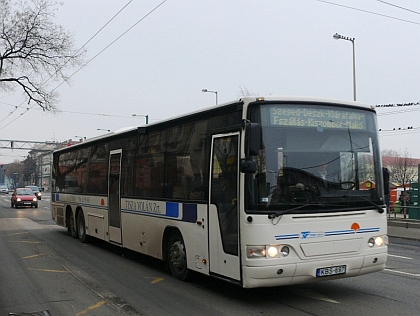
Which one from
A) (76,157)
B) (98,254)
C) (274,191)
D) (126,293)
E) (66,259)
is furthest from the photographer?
(76,157)

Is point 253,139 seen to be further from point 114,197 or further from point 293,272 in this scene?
point 114,197

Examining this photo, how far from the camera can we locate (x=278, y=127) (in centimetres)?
723

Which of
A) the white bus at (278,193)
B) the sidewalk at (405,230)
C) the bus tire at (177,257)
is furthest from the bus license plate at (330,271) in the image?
the sidewalk at (405,230)

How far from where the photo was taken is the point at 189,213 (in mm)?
8727

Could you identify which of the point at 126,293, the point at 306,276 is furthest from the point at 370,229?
the point at 126,293

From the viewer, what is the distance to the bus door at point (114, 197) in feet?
40.6

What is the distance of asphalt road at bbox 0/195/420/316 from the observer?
23.6 feet

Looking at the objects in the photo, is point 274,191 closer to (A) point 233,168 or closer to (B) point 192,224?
(A) point 233,168

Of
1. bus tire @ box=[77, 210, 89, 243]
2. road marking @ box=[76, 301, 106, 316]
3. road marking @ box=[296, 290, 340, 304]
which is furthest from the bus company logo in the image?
bus tire @ box=[77, 210, 89, 243]

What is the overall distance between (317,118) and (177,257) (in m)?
3.65

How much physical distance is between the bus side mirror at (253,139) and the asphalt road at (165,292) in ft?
7.24

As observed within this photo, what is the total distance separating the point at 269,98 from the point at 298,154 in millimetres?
→ 901

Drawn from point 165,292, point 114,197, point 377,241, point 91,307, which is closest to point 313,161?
point 377,241

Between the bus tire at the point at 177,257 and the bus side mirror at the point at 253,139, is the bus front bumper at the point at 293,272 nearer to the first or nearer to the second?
the bus side mirror at the point at 253,139
